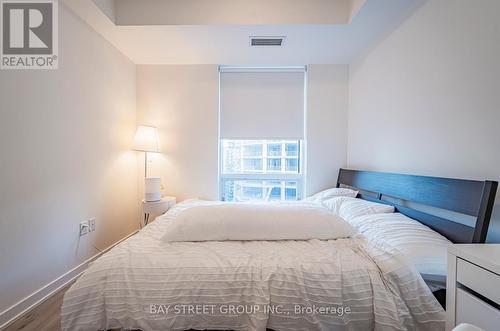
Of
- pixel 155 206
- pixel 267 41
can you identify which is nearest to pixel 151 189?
pixel 155 206

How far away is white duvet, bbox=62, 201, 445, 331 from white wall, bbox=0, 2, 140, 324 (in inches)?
36.0

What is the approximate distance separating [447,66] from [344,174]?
1.49m

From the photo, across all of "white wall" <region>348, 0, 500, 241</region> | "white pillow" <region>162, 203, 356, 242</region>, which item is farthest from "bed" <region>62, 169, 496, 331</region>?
"white wall" <region>348, 0, 500, 241</region>

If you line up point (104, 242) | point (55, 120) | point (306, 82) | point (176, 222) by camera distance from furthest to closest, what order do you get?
point (306, 82) < point (104, 242) < point (55, 120) < point (176, 222)

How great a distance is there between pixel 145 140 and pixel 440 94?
2.87 meters

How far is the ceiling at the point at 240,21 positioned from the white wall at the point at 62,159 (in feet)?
0.97

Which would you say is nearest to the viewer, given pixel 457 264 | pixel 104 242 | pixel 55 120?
pixel 457 264

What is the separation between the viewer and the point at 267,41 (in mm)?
2305

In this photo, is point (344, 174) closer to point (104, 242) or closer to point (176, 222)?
point (176, 222)

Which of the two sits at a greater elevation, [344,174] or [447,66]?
[447,66]

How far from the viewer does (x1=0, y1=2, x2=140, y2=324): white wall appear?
1.42 meters

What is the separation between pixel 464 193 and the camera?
3.88ft

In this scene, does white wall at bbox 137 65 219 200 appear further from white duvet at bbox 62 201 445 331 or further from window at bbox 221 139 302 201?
white duvet at bbox 62 201 445 331

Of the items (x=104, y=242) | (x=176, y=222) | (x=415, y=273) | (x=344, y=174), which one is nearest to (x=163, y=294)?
(x=176, y=222)
